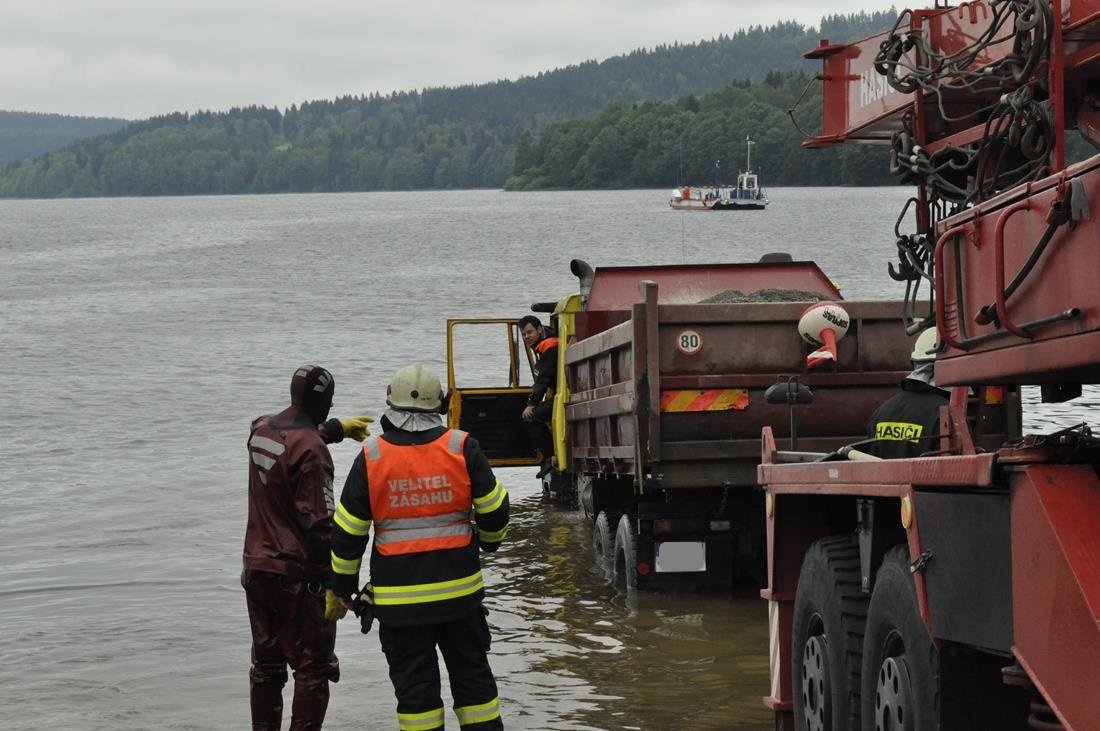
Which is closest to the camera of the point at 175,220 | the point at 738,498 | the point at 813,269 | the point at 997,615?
the point at 997,615

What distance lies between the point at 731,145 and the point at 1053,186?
12907 cm

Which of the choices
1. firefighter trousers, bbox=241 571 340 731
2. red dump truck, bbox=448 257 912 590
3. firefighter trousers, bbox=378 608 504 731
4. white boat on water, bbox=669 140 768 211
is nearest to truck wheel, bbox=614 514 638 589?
red dump truck, bbox=448 257 912 590

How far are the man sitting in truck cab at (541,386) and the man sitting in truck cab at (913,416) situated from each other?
6934mm

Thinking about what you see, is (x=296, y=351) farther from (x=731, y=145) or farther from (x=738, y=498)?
(x=731, y=145)

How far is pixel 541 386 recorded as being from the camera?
45.3ft

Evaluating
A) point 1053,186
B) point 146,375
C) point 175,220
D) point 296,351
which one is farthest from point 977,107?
point 175,220

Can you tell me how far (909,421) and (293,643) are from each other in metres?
2.84

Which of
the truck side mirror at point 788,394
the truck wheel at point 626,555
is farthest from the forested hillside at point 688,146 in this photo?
the truck side mirror at point 788,394

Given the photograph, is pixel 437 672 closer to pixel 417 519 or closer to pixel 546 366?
pixel 417 519


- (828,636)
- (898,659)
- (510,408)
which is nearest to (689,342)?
(828,636)

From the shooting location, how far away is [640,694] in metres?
9.07

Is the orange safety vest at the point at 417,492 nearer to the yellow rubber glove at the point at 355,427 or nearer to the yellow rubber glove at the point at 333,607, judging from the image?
the yellow rubber glove at the point at 333,607

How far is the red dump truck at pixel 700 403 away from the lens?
10.6 m

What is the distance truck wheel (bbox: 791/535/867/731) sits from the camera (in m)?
5.82
